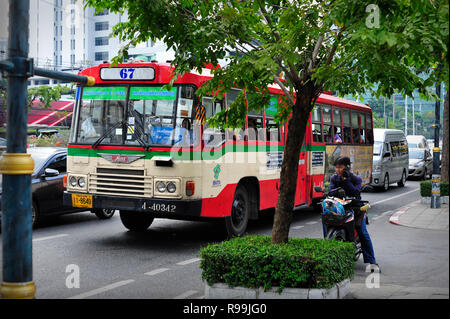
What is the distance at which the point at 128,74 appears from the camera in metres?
9.94

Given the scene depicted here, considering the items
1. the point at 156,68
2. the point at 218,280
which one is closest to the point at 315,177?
the point at 156,68

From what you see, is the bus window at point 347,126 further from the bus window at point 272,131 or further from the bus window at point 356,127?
the bus window at point 272,131

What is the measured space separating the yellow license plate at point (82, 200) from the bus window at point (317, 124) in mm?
6247

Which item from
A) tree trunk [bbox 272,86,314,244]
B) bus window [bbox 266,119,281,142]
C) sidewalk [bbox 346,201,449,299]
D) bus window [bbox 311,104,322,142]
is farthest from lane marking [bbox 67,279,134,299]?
bus window [bbox 311,104,322,142]

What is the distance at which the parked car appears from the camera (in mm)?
31000

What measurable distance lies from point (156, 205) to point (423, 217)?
182 inches

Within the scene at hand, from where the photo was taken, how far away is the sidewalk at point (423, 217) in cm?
366

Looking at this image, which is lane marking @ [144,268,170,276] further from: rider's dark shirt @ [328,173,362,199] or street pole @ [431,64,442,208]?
street pole @ [431,64,442,208]

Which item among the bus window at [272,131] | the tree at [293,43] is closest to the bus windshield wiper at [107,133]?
the tree at [293,43]

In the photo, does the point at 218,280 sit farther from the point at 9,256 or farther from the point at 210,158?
the point at 210,158

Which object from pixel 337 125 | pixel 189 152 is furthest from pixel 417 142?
pixel 189 152

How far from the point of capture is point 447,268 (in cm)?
339

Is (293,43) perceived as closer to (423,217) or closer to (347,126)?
(423,217)
